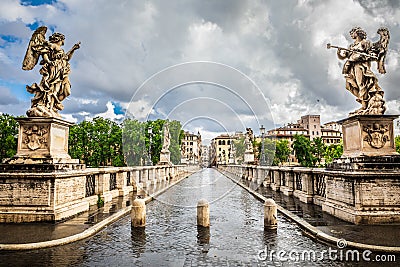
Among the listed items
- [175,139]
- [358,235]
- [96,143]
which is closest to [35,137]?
[358,235]

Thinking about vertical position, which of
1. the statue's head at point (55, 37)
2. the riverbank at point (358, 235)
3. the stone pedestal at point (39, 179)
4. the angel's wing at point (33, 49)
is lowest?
the riverbank at point (358, 235)

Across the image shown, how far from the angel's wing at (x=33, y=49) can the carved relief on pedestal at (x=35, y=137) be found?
2.23 meters

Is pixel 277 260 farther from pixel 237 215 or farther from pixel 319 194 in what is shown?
pixel 319 194

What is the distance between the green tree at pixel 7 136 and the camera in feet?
164

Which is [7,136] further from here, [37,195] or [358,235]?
[358,235]

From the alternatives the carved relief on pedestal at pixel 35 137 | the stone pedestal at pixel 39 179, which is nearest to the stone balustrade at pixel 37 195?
the stone pedestal at pixel 39 179

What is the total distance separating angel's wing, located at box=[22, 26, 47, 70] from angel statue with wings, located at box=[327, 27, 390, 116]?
9.94 metres

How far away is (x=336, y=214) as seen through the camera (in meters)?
10.1

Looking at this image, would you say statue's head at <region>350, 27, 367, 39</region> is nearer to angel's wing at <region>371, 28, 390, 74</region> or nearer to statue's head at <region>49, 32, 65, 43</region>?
angel's wing at <region>371, 28, 390, 74</region>

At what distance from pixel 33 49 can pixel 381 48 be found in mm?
11749

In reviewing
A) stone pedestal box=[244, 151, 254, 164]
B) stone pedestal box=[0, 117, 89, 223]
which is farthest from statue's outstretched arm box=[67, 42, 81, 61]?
stone pedestal box=[244, 151, 254, 164]

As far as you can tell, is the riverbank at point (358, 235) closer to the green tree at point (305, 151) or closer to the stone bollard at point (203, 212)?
the stone bollard at point (203, 212)

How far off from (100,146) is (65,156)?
46.8 m

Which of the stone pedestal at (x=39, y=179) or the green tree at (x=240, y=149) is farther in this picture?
the green tree at (x=240, y=149)
